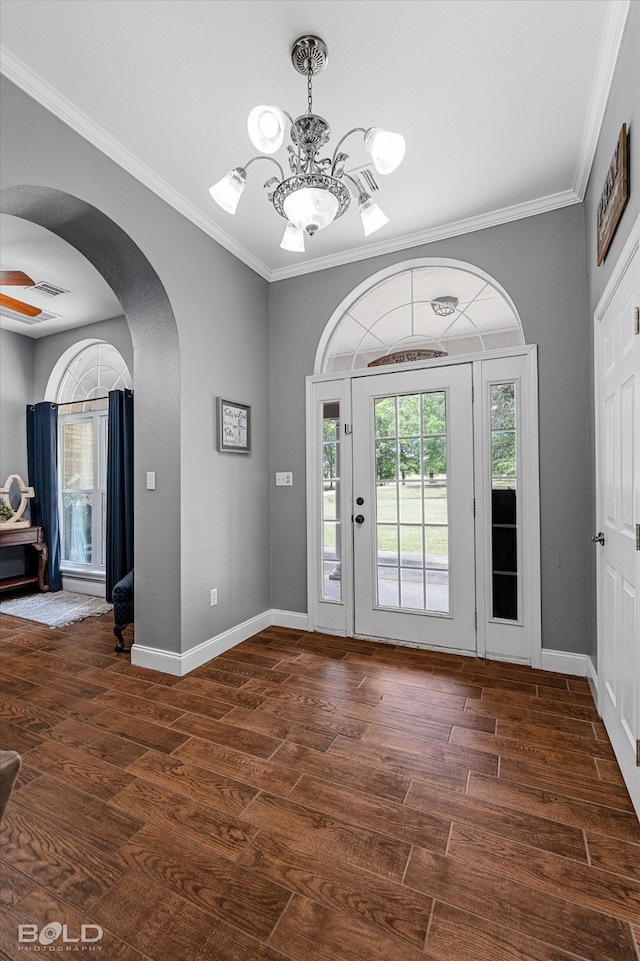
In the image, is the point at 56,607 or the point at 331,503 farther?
the point at 56,607

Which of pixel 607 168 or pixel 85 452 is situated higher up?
pixel 607 168

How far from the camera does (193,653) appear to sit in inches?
112

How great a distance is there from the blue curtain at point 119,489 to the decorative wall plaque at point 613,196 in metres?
4.03

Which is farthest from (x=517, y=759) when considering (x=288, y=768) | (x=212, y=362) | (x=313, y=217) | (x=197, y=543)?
(x=212, y=362)

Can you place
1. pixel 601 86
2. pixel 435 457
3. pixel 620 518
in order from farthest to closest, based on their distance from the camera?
pixel 435 457 → pixel 601 86 → pixel 620 518

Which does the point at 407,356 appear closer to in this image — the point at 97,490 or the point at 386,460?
the point at 386,460

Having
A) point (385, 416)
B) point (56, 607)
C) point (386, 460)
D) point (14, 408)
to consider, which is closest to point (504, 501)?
point (386, 460)

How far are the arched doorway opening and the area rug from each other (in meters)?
1.58

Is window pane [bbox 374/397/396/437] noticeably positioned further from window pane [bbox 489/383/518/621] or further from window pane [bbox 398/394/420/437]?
window pane [bbox 489/383/518/621]

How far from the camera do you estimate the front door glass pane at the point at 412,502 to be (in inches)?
123

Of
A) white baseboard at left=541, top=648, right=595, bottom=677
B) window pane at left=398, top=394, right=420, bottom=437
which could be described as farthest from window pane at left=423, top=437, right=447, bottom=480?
white baseboard at left=541, top=648, right=595, bottom=677

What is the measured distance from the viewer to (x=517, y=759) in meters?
1.90

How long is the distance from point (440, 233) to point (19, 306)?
3795 millimetres

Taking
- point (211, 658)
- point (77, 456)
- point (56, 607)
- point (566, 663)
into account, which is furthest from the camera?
point (77, 456)
